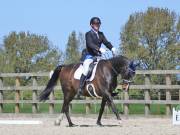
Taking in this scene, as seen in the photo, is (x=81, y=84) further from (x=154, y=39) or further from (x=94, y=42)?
(x=154, y=39)

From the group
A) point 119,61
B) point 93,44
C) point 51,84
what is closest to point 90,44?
point 93,44

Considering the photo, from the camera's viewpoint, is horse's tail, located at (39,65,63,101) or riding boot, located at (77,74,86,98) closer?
riding boot, located at (77,74,86,98)

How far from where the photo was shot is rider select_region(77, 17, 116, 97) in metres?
10.5

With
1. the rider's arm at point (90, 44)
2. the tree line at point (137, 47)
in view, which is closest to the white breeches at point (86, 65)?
the rider's arm at point (90, 44)

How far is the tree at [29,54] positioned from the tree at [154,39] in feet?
18.8

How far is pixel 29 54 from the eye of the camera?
4088 cm

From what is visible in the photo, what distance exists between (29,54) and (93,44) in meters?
30.7

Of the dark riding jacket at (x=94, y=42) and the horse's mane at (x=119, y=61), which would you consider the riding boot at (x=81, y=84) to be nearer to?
the dark riding jacket at (x=94, y=42)

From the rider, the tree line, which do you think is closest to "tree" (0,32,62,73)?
the tree line

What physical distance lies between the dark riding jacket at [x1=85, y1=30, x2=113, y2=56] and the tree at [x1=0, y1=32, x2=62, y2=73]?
2751cm

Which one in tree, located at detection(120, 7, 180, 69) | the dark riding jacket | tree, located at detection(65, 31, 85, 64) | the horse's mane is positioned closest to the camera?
the horse's mane

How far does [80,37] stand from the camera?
166ft

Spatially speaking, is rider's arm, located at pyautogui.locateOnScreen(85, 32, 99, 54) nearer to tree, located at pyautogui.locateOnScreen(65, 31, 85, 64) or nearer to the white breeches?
the white breeches

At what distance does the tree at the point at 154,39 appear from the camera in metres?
37.9
